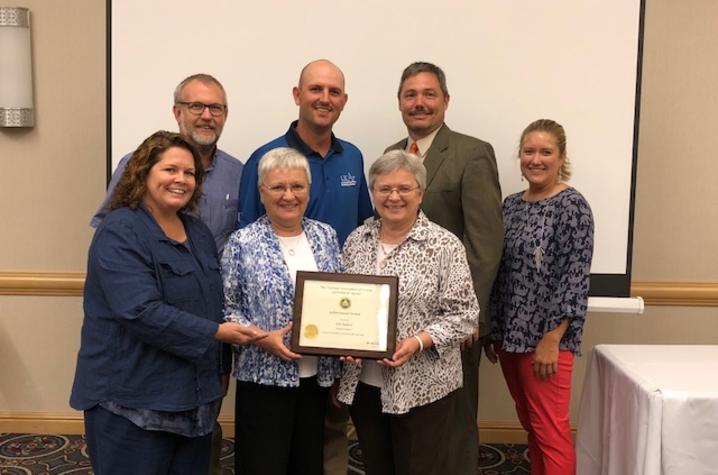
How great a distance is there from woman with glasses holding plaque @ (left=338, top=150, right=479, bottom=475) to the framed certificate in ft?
0.33

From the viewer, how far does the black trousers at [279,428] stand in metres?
2.10

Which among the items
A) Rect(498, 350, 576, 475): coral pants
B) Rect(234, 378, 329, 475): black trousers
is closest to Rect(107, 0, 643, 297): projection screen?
Rect(498, 350, 576, 475): coral pants

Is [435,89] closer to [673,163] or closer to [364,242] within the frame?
[364,242]

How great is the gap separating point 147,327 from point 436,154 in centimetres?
131

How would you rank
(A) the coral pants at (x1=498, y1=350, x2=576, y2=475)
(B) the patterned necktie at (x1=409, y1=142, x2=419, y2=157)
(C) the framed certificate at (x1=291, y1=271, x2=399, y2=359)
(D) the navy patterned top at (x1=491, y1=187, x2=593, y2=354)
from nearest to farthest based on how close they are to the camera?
(C) the framed certificate at (x1=291, y1=271, x2=399, y2=359) → (D) the navy patterned top at (x1=491, y1=187, x2=593, y2=354) → (A) the coral pants at (x1=498, y1=350, x2=576, y2=475) → (B) the patterned necktie at (x1=409, y1=142, x2=419, y2=157)

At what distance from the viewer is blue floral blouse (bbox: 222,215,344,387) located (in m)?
2.04

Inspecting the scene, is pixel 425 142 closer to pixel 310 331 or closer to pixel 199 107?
pixel 199 107

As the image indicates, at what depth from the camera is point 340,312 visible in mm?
1979

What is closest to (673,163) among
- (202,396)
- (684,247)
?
(684,247)

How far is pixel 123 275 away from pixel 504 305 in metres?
1.48

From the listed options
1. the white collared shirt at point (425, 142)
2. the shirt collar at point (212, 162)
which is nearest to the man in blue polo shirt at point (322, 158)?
the shirt collar at point (212, 162)

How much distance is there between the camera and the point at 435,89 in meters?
2.56

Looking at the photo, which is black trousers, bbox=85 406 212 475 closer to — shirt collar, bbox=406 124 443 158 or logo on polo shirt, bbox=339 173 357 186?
logo on polo shirt, bbox=339 173 357 186

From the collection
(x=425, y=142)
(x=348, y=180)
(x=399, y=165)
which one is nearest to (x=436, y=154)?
(x=425, y=142)
